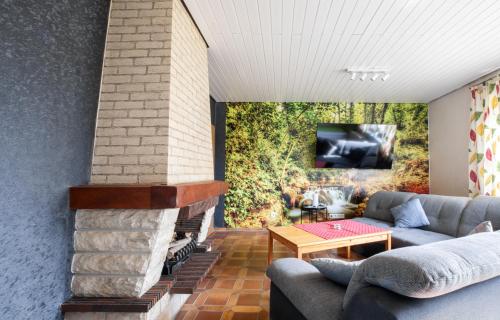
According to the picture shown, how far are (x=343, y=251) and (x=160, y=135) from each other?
300 cm

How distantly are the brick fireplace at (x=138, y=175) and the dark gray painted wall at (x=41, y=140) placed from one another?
4.5 inches

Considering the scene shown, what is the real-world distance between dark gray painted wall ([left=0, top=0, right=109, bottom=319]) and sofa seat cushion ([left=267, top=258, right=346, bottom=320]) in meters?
1.27

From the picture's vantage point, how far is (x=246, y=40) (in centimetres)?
274

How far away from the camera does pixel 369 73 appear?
3650 millimetres

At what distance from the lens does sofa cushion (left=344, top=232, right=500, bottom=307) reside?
84cm

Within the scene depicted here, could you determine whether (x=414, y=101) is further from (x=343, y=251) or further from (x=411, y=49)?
(x=343, y=251)

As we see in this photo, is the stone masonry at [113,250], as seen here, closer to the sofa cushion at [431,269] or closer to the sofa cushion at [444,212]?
the sofa cushion at [431,269]

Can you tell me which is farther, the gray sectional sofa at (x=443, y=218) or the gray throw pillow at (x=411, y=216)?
the gray throw pillow at (x=411, y=216)

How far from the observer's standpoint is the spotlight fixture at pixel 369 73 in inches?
137

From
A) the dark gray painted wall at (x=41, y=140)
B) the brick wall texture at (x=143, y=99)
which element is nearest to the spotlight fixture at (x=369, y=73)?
the brick wall texture at (x=143, y=99)

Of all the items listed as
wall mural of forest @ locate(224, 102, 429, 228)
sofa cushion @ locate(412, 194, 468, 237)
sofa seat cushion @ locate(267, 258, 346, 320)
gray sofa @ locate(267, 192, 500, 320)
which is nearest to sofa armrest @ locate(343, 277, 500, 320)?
gray sofa @ locate(267, 192, 500, 320)

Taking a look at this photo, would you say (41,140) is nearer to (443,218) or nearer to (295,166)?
(443,218)

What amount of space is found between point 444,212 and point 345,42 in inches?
90.4

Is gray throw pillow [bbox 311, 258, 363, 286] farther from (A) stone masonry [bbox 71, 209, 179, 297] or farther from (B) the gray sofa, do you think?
(A) stone masonry [bbox 71, 209, 179, 297]
